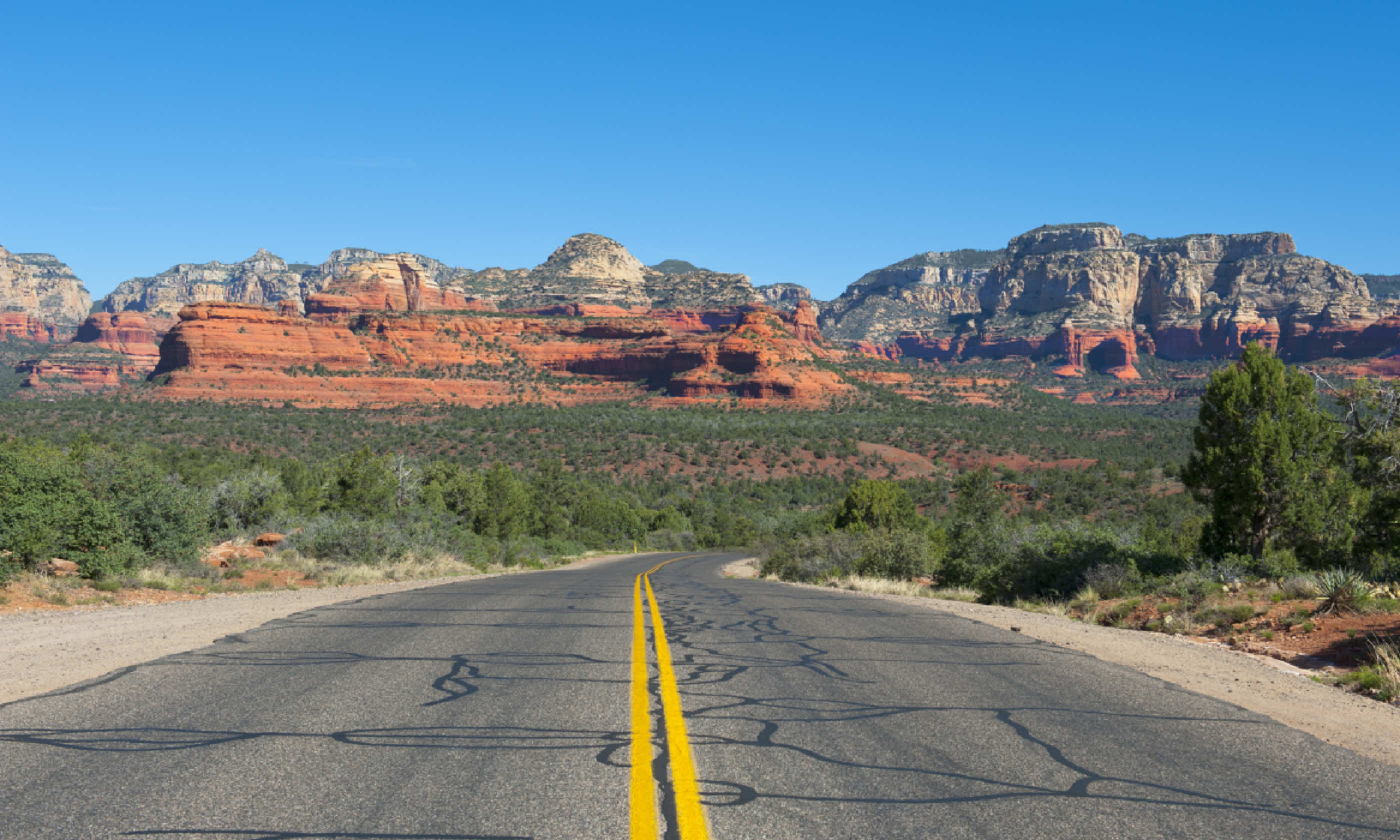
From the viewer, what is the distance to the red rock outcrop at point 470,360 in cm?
10744

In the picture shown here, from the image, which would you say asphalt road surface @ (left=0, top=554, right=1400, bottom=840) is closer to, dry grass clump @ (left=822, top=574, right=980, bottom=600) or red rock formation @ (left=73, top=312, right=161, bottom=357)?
dry grass clump @ (left=822, top=574, right=980, bottom=600)

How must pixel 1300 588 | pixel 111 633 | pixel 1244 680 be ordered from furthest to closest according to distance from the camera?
pixel 1300 588 < pixel 111 633 < pixel 1244 680

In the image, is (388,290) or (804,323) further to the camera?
(388,290)

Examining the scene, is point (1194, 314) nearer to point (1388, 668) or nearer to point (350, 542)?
point (350, 542)

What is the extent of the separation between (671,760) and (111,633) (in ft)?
25.1

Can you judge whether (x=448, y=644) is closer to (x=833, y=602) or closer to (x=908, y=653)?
(x=908, y=653)

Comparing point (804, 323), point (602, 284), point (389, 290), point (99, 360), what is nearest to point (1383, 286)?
point (804, 323)

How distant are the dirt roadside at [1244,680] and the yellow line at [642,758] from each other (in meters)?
4.27

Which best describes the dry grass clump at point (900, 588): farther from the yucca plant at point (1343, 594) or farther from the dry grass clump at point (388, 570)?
the dry grass clump at point (388, 570)

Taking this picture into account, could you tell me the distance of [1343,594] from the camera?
35.2 feet

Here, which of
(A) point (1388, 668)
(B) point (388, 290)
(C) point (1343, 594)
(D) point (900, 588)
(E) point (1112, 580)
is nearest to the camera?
(A) point (1388, 668)

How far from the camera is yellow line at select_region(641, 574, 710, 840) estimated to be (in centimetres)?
375

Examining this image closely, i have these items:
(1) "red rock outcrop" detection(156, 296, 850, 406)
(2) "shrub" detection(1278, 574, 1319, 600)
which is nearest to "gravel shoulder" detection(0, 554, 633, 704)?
(2) "shrub" detection(1278, 574, 1319, 600)

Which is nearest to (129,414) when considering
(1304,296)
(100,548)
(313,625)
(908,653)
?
(100,548)
